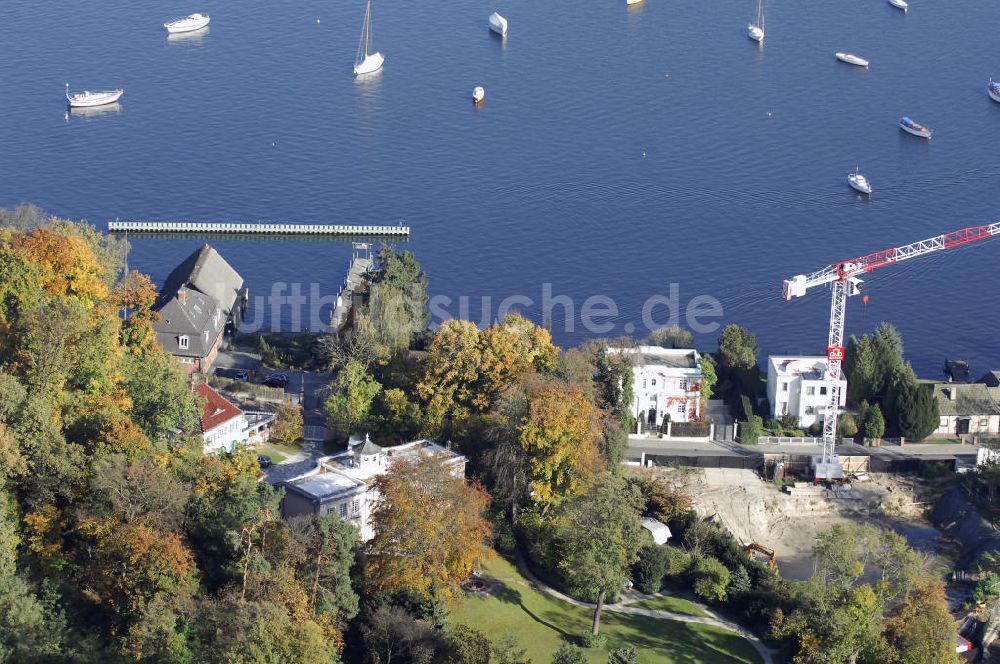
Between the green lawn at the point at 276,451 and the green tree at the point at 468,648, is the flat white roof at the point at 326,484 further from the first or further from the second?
the green tree at the point at 468,648

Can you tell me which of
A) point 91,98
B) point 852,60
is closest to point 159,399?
point 91,98

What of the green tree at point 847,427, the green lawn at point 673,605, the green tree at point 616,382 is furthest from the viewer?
the green tree at point 847,427

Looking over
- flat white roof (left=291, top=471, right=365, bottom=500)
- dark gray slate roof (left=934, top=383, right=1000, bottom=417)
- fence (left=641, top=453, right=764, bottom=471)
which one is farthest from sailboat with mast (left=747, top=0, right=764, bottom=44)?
flat white roof (left=291, top=471, right=365, bottom=500)

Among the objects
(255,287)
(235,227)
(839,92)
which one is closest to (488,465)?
(255,287)

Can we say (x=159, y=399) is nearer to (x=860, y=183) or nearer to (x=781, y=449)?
(x=781, y=449)

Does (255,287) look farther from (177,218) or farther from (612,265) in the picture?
(612,265)

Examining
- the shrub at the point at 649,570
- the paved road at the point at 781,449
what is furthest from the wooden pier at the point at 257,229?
the shrub at the point at 649,570

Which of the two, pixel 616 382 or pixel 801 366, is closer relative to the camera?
pixel 616 382
